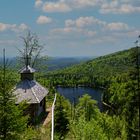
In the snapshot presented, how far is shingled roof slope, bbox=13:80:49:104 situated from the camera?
1734 inches

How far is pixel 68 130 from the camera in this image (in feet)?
145

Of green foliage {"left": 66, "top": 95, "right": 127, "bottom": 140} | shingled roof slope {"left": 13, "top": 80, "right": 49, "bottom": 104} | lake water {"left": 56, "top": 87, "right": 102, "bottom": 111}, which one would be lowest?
lake water {"left": 56, "top": 87, "right": 102, "bottom": 111}

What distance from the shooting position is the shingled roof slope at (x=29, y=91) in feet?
144

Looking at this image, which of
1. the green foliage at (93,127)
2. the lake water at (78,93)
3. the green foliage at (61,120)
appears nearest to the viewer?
the green foliage at (93,127)

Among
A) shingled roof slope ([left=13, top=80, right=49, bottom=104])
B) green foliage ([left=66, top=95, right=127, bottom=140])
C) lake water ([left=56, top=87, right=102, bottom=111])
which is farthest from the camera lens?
lake water ([left=56, top=87, right=102, bottom=111])

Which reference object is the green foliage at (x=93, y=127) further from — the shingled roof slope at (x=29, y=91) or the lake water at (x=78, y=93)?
the lake water at (x=78, y=93)

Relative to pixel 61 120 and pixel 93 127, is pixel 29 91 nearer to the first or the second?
pixel 61 120

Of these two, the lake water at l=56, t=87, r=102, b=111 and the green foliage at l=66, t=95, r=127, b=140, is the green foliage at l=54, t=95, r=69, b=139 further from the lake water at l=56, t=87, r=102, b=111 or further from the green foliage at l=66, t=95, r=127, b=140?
the lake water at l=56, t=87, r=102, b=111

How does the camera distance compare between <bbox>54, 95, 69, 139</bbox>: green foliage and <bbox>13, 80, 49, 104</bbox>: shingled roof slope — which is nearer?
<bbox>54, 95, 69, 139</bbox>: green foliage

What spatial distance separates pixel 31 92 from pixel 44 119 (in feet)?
14.3

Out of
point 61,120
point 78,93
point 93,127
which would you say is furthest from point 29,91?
point 78,93

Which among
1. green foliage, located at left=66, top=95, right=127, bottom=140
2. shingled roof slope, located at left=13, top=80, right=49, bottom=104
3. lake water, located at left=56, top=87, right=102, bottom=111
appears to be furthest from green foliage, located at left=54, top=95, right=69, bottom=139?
lake water, located at left=56, top=87, right=102, bottom=111

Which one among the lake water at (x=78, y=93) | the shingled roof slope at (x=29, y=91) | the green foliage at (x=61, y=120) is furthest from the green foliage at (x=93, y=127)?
the lake water at (x=78, y=93)

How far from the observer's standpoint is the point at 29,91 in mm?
45594
